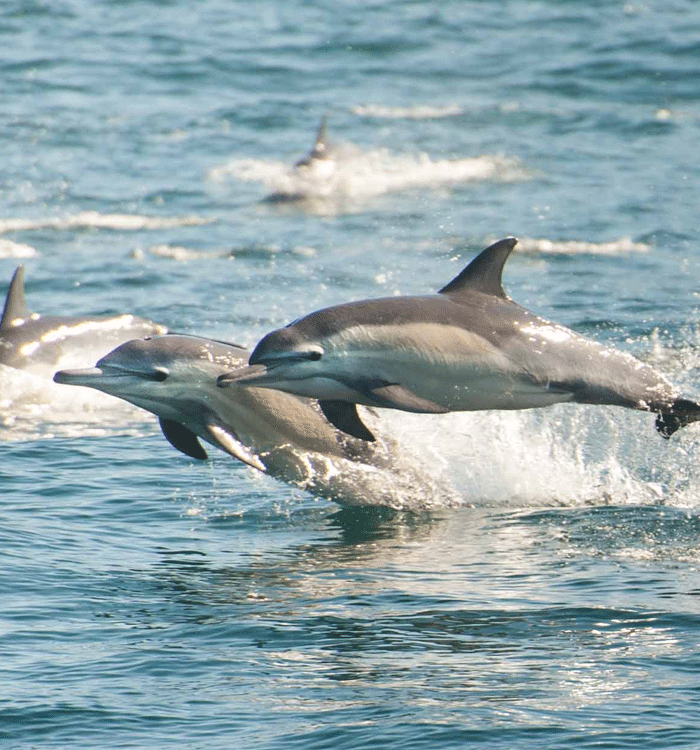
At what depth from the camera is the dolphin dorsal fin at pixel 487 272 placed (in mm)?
10109

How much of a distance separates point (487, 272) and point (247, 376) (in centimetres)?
167

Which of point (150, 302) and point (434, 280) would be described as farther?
point (434, 280)

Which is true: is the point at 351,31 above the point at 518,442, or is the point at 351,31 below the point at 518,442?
above

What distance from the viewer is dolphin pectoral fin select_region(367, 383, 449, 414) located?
Answer: 31.6 ft

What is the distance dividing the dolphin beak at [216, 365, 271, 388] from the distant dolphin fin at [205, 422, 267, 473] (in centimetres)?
94

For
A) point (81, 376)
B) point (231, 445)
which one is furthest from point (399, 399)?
point (81, 376)

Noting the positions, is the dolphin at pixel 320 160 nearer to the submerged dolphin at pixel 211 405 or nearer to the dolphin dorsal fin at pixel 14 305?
the dolphin dorsal fin at pixel 14 305

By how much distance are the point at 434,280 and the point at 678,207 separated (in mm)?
5321

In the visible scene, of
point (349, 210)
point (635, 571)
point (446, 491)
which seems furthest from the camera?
point (349, 210)

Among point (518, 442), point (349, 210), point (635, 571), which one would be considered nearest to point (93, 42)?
point (349, 210)

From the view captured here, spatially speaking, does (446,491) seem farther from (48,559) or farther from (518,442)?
(48,559)

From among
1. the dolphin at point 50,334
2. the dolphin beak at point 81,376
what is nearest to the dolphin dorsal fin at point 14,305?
the dolphin at point 50,334

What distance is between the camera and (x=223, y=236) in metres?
24.0

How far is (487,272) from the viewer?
400 inches
